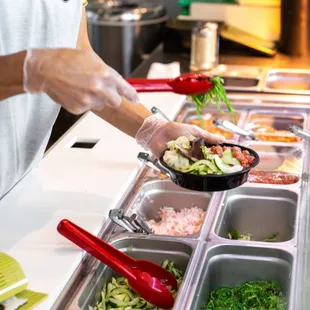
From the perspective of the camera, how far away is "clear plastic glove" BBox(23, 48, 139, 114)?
1.25 meters

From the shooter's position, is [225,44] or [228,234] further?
[225,44]

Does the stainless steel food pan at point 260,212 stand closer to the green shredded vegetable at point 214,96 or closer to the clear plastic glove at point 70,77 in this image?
the green shredded vegetable at point 214,96

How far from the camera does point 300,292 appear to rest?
4.67 ft

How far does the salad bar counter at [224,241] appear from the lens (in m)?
1.50

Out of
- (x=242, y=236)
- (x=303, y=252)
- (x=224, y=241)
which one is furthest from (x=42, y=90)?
(x=242, y=236)

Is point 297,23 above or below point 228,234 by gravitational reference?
above

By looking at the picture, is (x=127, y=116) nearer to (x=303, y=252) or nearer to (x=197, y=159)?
(x=197, y=159)

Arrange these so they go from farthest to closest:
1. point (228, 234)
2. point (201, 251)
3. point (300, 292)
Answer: point (228, 234) < point (201, 251) < point (300, 292)

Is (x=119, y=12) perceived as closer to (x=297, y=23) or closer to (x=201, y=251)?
(x=297, y=23)

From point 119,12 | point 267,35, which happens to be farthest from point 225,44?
point 119,12

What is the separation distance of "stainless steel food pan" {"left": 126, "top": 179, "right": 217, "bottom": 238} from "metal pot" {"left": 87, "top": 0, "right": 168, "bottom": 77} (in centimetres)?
203

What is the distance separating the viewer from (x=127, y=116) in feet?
6.35

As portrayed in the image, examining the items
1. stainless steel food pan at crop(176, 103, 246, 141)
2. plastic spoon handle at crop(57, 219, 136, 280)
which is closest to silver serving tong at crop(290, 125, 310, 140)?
stainless steel food pan at crop(176, 103, 246, 141)

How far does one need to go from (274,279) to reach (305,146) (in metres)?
0.73
